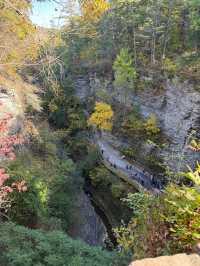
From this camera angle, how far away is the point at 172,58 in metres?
29.9

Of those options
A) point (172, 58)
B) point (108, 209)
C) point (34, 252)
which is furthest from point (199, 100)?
point (34, 252)

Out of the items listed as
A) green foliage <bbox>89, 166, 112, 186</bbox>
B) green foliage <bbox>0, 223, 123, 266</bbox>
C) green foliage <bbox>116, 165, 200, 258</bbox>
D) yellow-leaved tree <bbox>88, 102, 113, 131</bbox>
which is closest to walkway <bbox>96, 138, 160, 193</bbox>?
green foliage <bbox>89, 166, 112, 186</bbox>

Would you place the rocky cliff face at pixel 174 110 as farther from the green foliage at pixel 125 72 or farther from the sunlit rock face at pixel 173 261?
the sunlit rock face at pixel 173 261

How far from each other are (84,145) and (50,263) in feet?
70.6

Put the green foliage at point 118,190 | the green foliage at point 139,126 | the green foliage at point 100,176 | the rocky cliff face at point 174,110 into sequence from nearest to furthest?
the green foliage at point 118,190 < the green foliage at point 100,176 < the rocky cliff face at point 174,110 < the green foliage at point 139,126

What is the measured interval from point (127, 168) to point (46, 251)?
16084 mm

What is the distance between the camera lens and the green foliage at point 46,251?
323 inches

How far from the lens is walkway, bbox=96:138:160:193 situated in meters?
22.3

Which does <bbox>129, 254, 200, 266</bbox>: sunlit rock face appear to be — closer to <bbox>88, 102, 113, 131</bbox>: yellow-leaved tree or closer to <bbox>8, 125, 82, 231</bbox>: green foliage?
<bbox>8, 125, 82, 231</bbox>: green foliage

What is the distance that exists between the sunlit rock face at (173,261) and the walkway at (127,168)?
17.4 m

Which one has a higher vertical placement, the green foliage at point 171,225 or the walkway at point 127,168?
the green foliage at point 171,225

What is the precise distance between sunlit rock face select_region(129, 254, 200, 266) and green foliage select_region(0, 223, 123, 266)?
4242 mm

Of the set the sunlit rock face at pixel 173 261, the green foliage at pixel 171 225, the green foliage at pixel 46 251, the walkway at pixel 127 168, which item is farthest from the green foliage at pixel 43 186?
the sunlit rock face at pixel 173 261

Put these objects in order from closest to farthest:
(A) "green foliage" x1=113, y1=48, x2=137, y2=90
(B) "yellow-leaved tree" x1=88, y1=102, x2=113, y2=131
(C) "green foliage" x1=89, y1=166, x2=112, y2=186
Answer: (C) "green foliage" x1=89, y1=166, x2=112, y2=186 < (B) "yellow-leaved tree" x1=88, y1=102, x2=113, y2=131 < (A) "green foliage" x1=113, y1=48, x2=137, y2=90
